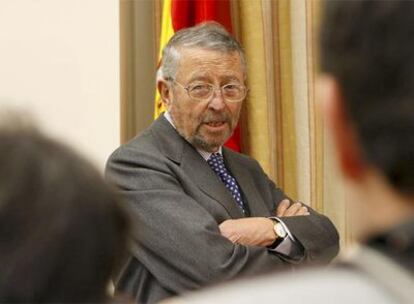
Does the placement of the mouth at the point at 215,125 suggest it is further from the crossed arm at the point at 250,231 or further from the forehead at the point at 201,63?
the crossed arm at the point at 250,231

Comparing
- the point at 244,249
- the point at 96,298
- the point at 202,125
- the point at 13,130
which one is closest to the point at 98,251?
the point at 96,298

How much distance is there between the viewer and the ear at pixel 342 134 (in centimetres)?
87

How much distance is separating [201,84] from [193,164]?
0.94ft

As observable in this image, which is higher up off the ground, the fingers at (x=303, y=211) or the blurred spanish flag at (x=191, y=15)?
the blurred spanish flag at (x=191, y=15)

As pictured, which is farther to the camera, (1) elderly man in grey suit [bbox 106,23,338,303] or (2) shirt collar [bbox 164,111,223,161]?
(2) shirt collar [bbox 164,111,223,161]

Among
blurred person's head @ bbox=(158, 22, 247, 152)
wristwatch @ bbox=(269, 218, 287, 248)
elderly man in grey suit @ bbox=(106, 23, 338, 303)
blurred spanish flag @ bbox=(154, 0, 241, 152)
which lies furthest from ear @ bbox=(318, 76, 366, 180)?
blurred spanish flag @ bbox=(154, 0, 241, 152)

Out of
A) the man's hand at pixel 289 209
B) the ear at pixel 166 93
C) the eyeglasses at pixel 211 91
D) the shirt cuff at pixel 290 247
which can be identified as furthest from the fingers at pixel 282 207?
the ear at pixel 166 93

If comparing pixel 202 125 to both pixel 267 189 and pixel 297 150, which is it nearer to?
pixel 267 189

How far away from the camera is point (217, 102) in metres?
2.88

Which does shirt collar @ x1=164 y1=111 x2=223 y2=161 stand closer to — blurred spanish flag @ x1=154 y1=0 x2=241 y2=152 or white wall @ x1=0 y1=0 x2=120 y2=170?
blurred spanish flag @ x1=154 y1=0 x2=241 y2=152

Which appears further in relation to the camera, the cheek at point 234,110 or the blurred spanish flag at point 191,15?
the blurred spanish flag at point 191,15

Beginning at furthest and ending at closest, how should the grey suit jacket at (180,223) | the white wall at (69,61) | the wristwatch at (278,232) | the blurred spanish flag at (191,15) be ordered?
the white wall at (69,61), the blurred spanish flag at (191,15), the wristwatch at (278,232), the grey suit jacket at (180,223)

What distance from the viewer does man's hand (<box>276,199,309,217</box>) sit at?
9.49 feet

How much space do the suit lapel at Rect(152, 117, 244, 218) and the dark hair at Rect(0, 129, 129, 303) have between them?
189 cm
